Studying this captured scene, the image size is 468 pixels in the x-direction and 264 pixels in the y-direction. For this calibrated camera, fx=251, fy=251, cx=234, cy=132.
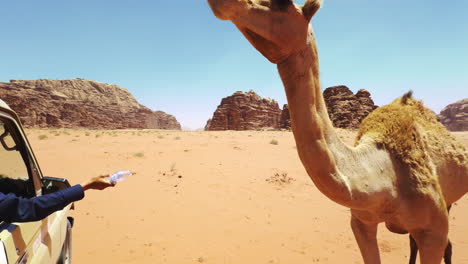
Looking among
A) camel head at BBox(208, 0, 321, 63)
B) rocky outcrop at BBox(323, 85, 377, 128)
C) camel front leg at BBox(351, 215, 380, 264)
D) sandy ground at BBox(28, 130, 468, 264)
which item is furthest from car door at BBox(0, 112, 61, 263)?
rocky outcrop at BBox(323, 85, 377, 128)

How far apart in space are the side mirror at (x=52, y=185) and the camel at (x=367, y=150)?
8.05ft

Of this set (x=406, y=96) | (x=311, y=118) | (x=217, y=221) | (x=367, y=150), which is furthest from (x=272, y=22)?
(x=217, y=221)

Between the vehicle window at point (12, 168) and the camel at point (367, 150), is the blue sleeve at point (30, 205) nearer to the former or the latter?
the vehicle window at point (12, 168)

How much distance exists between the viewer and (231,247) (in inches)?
209

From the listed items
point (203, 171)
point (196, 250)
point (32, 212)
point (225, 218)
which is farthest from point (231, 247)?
point (203, 171)

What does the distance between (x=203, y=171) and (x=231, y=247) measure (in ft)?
18.4

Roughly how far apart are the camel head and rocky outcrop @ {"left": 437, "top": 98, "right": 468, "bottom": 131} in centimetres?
12322

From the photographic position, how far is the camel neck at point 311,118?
1735mm

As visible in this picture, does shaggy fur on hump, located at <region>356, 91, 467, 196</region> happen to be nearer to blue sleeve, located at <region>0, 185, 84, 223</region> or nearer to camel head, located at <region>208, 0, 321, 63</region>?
camel head, located at <region>208, 0, 321, 63</region>

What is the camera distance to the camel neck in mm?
1735

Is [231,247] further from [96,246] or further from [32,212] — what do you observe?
[32,212]

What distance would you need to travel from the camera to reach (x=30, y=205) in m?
1.62

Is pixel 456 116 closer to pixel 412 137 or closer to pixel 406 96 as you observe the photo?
pixel 406 96

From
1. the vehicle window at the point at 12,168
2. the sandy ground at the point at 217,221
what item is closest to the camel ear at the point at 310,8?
the vehicle window at the point at 12,168
